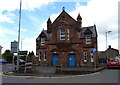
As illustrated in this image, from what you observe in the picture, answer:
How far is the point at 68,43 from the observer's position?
30.8 metres

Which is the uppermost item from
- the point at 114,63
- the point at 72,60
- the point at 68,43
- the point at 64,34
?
the point at 64,34

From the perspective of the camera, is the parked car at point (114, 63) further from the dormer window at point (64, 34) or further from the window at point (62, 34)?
the window at point (62, 34)

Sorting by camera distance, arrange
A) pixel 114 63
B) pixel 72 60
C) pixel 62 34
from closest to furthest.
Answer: pixel 114 63
pixel 72 60
pixel 62 34

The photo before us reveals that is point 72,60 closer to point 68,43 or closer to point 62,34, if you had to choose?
point 68,43

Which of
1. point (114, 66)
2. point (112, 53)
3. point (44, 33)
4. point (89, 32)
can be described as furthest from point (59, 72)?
point (112, 53)

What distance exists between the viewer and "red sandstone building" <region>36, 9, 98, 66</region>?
3023 cm

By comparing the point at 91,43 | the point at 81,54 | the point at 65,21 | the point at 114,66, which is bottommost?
the point at 114,66

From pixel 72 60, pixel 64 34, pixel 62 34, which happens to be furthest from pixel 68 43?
pixel 72 60

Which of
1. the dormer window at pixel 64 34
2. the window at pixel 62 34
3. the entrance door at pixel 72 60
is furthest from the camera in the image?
the window at pixel 62 34

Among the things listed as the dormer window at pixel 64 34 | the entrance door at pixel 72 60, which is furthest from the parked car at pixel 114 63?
the dormer window at pixel 64 34

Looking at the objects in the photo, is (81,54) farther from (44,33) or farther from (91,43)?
(44,33)

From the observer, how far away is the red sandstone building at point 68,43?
3023cm

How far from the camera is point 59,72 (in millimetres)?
18547

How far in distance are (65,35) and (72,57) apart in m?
4.30
